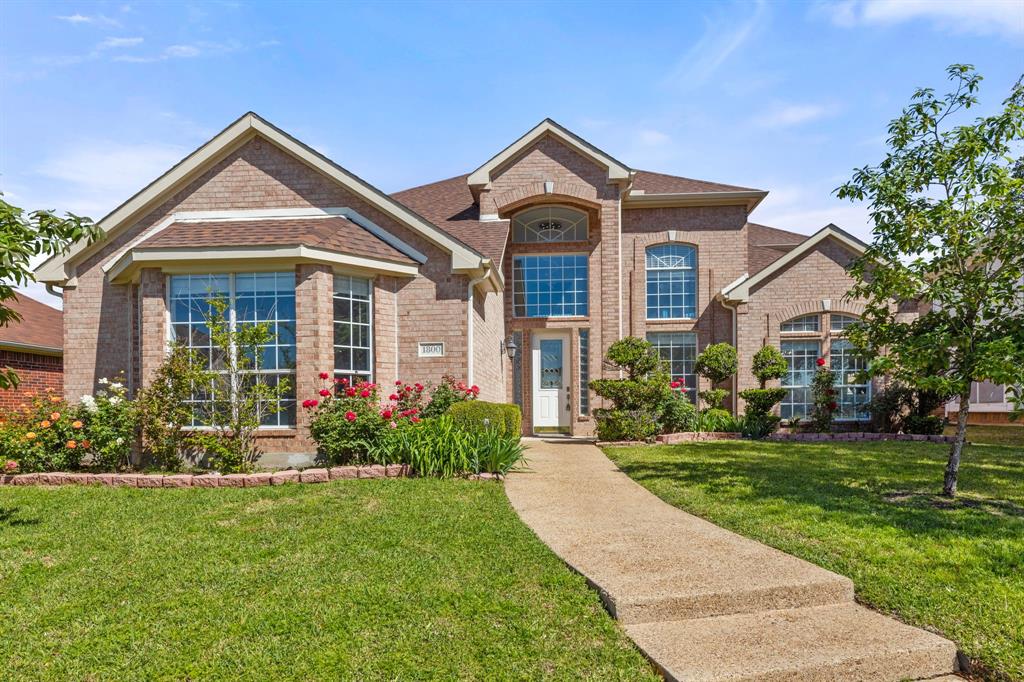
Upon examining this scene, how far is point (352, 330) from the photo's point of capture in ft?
35.3

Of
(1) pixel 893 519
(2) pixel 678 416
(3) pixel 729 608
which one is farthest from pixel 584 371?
(3) pixel 729 608

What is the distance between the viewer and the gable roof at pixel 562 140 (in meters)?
15.8

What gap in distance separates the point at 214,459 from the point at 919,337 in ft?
32.8

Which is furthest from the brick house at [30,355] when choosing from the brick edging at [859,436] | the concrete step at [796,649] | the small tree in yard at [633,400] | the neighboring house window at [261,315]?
the brick edging at [859,436]

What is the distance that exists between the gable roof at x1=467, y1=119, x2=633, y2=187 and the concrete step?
13062 mm

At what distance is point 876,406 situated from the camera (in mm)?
15766

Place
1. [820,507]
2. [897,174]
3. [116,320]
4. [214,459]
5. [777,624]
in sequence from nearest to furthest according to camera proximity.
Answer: [777,624] < [820,507] < [897,174] < [214,459] < [116,320]

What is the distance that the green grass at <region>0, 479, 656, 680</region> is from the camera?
3723 mm

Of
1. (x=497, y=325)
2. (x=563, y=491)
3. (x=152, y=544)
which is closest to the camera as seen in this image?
(x=152, y=544)

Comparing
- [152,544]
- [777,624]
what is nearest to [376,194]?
[152,544]

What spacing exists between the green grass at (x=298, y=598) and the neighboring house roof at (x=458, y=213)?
7165 mm

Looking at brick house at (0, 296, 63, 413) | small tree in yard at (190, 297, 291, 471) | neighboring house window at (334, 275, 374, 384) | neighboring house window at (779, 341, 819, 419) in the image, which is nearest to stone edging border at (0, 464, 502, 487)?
small tree in yard at (190, 297, 291, 471)

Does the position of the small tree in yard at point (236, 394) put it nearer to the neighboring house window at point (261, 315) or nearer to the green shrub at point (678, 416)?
the neighboring house window at point (261, 315)

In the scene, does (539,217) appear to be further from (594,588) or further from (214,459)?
(594,588)
